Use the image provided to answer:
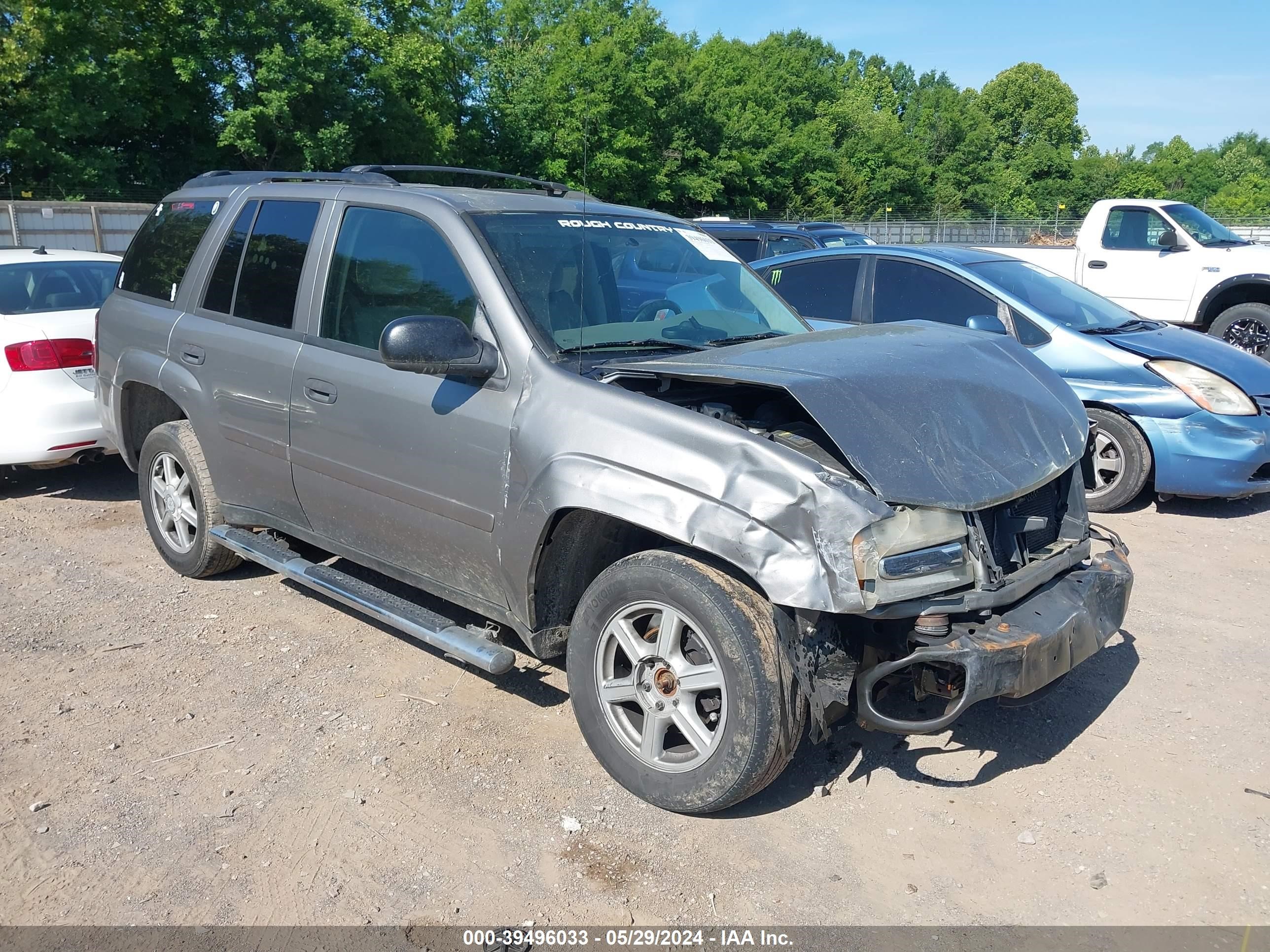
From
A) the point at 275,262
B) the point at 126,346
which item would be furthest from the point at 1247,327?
the point at 126,346

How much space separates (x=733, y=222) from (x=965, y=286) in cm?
834

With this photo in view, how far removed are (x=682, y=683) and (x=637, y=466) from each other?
2.33ft

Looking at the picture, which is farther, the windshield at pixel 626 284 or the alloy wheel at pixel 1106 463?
the alloy wheel at pixel 1106 463

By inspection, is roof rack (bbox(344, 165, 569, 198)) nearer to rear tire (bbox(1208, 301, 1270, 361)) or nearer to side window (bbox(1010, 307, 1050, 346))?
side window (bbox(1010, 307, 1050, 346))

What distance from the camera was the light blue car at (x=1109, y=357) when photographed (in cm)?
651

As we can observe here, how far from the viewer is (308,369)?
170 inches

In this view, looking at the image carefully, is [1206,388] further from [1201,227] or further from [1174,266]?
[1201,227]

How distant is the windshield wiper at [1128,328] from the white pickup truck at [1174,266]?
121 inches

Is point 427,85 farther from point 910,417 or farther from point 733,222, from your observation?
point 910,417

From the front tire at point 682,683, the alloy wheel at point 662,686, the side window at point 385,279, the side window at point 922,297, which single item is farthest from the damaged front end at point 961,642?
the side window at point 922,297

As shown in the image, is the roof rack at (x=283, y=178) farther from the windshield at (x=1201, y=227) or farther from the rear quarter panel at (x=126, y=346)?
the windshield at (x=1201, y=227)

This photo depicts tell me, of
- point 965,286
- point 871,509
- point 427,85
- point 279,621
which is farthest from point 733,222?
point 427,85

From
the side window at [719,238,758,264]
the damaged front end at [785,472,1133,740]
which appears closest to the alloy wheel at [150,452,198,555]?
the damaged front end at [785,472,1133,740]

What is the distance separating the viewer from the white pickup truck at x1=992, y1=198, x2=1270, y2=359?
36.4 feet
